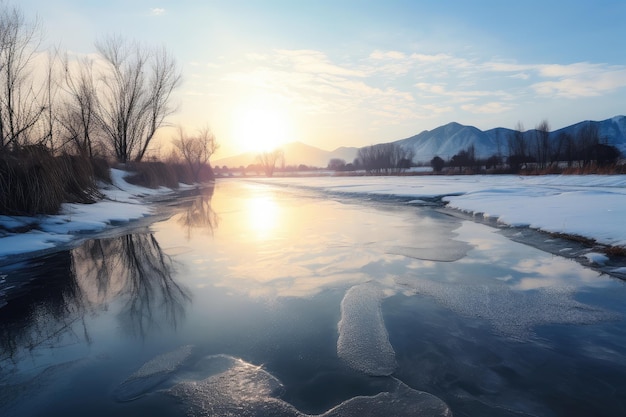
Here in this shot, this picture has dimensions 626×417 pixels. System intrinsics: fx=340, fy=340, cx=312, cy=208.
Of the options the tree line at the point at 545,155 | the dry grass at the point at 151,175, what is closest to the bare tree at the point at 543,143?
the tree line at the point at 545,155

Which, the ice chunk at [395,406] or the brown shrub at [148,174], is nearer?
the ice chunk at [395,406]

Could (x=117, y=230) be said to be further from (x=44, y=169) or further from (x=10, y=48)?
(x=10, y=48)

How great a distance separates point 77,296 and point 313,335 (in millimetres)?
3146

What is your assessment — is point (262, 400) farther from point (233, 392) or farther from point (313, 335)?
point (313, 335)

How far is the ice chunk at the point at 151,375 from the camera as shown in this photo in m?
2.37

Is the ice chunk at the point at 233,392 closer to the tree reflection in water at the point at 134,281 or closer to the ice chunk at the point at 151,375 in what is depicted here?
the ice chunk at the point at 151,375

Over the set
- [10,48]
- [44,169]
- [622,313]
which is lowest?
[622,313]

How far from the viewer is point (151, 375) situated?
2.57 meters

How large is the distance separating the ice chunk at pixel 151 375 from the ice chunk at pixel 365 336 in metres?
1.33

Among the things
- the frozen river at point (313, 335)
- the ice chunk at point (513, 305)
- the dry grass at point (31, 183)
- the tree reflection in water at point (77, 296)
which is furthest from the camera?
the dry grass at point (31, 183)

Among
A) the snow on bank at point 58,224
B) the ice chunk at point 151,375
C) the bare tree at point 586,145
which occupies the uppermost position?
the bare tree at point 586,145

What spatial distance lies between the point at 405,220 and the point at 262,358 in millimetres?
8482

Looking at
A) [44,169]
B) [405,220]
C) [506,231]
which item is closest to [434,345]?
[506,231]

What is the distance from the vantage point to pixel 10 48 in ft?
43.2
